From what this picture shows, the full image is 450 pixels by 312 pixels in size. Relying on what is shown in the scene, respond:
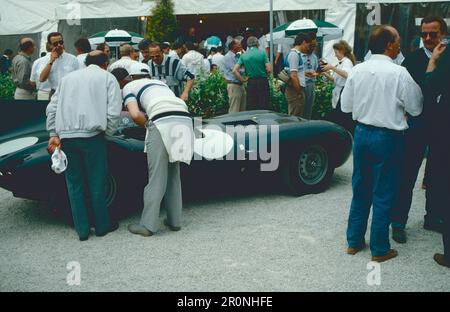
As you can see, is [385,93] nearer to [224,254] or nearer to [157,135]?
[224,254]

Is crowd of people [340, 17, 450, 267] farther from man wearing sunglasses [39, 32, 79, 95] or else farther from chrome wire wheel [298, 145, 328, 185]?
man wearing sunglasses [39, 32, 79, 95]

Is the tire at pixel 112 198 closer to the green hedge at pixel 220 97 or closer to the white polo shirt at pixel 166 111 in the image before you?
the white polo shirt at pixel 166 111

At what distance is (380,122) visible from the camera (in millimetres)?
4309

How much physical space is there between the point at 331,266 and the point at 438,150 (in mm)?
1292

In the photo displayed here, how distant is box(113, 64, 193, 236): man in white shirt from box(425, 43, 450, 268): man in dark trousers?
7.14 ft

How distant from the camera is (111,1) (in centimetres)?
1578

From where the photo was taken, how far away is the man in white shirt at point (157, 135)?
200 inches

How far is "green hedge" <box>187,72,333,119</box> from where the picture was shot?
966 centimetres

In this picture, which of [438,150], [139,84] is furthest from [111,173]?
[438,150]

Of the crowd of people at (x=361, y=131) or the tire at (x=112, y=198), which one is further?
the tire at (x=112, y=198)

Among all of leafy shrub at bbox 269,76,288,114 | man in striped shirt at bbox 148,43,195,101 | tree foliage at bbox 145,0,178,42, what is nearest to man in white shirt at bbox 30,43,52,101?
man in striped shirt at bbox 148,43,195,101

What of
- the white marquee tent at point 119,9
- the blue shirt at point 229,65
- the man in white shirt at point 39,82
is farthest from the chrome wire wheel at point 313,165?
the white marquee tent at point 119,9

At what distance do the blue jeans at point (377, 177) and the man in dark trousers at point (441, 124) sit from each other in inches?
12.2

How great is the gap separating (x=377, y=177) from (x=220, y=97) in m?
5.97
